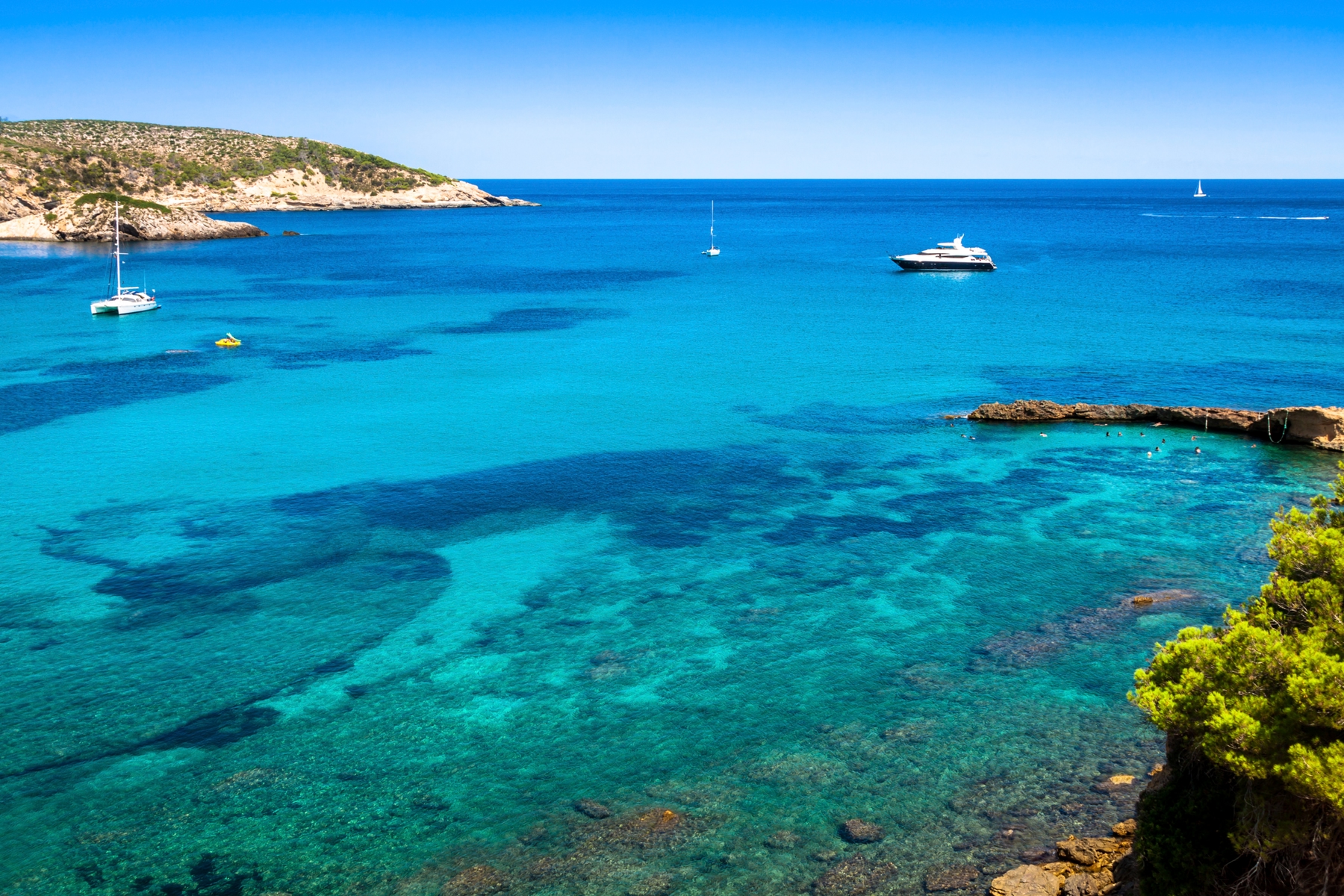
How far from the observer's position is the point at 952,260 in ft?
405

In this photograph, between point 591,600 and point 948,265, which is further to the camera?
point 948,265

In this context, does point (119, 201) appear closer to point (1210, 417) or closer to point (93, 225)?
point (93, 225)

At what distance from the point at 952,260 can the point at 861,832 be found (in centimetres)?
11008

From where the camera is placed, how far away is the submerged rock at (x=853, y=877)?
2038 centimetres

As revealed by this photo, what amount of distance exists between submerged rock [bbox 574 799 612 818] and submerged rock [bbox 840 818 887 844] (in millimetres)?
5241

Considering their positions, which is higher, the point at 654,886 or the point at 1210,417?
the point at 1210,417

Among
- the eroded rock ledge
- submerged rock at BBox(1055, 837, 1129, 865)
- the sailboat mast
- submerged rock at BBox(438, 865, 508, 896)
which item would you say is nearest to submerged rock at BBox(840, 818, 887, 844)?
submerged rock at BBox(1055, 837, 1129, 865)

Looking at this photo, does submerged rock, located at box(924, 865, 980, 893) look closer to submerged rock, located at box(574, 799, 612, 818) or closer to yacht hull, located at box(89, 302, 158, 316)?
submerged rock, located at box(574, 799, 612, 818)

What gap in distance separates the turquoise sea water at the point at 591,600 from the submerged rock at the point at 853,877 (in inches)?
14.4

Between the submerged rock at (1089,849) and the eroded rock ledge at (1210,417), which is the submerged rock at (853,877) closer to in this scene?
the submerged rock at (1089,849)

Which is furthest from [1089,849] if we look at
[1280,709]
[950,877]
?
[1280,709]

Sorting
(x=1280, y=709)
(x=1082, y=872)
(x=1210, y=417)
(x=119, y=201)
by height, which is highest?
(x=119, y=201)

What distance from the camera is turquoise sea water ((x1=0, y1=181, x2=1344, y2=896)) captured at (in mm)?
22453

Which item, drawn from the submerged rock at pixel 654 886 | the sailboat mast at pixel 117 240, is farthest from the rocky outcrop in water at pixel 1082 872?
the sailboat mast at pixel 117 240
